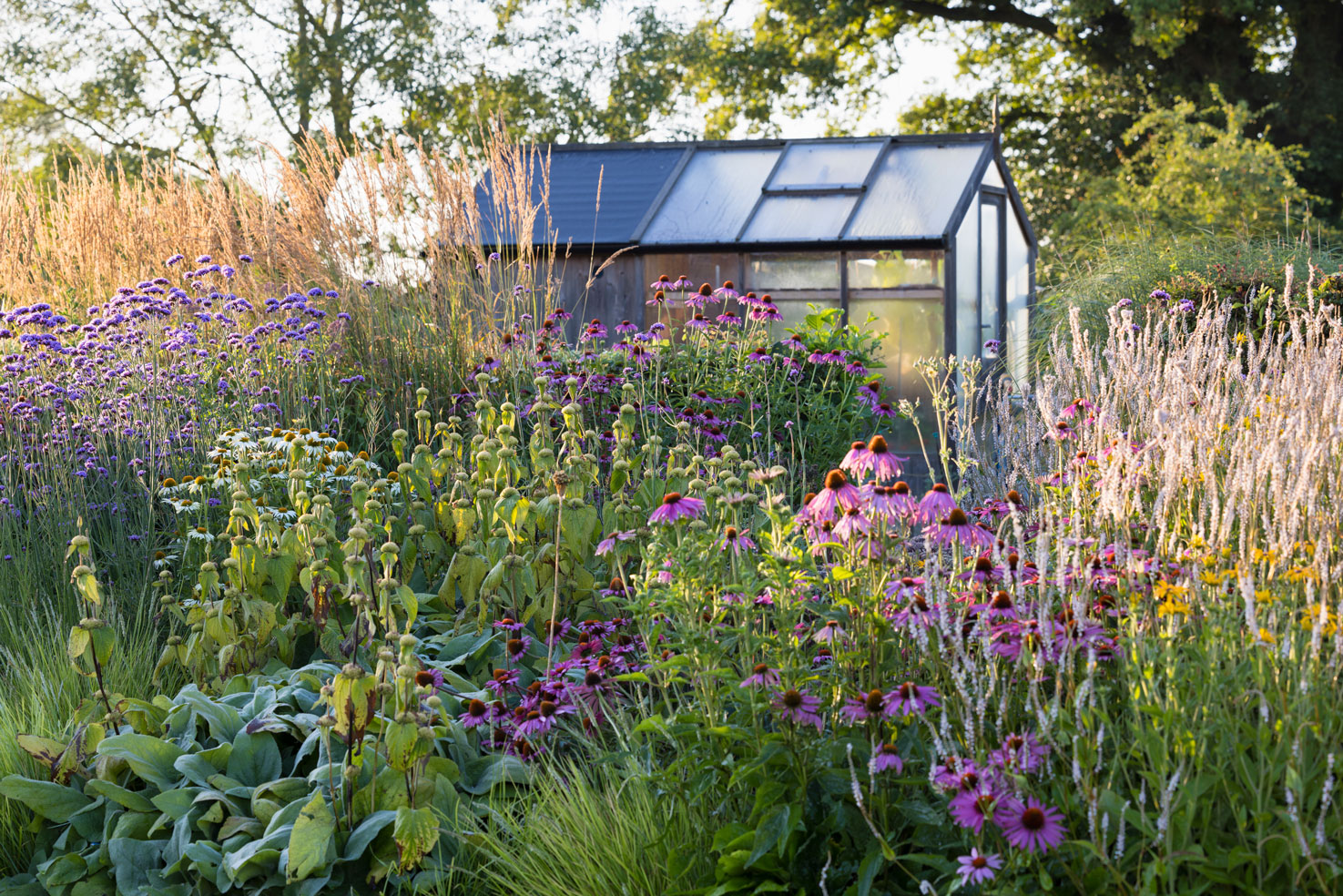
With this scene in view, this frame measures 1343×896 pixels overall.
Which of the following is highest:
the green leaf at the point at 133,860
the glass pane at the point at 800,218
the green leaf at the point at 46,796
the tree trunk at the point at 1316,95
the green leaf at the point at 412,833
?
the tree trunk at the point at 1316,95

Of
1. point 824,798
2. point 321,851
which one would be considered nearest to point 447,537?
point 321,851

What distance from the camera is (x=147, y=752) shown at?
90.7 inches

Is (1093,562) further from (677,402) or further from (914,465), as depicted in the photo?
(914,465)

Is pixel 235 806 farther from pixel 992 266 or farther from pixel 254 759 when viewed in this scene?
pixel 992 266

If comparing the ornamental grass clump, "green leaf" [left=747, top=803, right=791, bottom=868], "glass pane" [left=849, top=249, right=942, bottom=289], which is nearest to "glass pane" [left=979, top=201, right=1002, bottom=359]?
"glass pane" [left=849, top=249, right=942, bottom=289]

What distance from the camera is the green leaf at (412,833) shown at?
195cm

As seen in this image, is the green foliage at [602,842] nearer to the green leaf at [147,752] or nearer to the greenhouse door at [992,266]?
the green leaf at [147,752]

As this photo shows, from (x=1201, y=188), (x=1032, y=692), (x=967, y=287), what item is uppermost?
(x=1201, y=188)

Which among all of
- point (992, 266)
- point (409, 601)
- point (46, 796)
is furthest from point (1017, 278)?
point (46, 796)

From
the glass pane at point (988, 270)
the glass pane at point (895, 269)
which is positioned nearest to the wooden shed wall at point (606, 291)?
the glass pane at point (895, 269)

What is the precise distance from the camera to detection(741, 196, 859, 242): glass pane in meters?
9.95

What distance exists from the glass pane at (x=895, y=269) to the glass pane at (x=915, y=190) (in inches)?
8.5

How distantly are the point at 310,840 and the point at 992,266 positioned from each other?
33.3 feet

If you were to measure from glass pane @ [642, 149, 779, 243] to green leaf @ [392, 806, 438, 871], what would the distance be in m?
8.59
